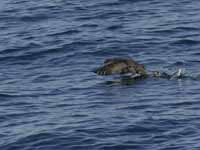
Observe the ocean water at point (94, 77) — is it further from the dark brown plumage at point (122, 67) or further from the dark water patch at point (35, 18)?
the dark brown plumage at point (122, 67)

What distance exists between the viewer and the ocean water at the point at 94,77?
92.4ft

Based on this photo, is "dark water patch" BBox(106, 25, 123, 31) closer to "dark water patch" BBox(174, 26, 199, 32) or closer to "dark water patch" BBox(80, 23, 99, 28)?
"dark water patch" BBox(80, 23, 99, 28)

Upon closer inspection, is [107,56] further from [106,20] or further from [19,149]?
[19,149]

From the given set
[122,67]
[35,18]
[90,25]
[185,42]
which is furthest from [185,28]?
[122,67]

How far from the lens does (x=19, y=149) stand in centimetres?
2741

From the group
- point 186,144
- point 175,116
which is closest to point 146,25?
point 175,116

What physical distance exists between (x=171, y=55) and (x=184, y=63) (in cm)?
145

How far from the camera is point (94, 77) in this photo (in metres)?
34.3

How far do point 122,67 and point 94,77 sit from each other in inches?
50.0

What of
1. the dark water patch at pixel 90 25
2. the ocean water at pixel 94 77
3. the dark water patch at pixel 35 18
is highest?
the dark water patch at pixel 35 18

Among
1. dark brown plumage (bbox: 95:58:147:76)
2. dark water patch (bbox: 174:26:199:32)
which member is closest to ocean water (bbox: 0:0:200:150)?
dark water patch (bbox: 174:26:199:32)

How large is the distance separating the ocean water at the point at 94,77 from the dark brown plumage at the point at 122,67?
395mm

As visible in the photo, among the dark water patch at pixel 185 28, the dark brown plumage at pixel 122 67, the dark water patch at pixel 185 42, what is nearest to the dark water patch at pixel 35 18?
the dark water patch at pixel 185 28

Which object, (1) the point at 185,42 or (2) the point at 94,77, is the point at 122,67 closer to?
(2) the point at 94,77
